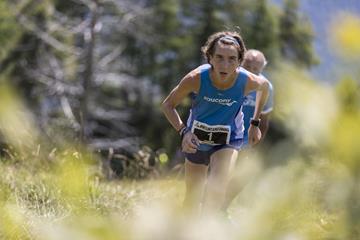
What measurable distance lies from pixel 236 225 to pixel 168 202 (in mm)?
66

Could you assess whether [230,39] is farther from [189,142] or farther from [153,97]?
[153,97]

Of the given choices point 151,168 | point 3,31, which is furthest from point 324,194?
point 3,31

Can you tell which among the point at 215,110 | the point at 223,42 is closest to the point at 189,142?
the point at 215,110

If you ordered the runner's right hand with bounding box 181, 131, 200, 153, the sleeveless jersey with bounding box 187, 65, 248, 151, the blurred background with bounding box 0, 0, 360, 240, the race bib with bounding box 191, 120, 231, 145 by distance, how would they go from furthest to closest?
the race bib with bounding box 191, 120, 231, 145, the sleeveless jersey with bounding box 187, 65, 248, 151, the runner's right hand with bounding box 181, 131, 200, 153, the blurred background with bounding box 0, 0, 360, 240

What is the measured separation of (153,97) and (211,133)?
2374 centimetres

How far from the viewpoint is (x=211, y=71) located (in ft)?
12.2

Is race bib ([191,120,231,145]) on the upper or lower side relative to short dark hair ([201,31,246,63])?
lower

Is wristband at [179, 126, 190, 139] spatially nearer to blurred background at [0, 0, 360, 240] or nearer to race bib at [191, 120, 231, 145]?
race bib at [191, 120, 231, 145]

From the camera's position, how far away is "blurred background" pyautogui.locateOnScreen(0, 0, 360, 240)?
67 centimetres

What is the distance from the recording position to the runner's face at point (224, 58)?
3.58m

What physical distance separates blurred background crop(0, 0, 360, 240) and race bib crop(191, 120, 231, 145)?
0.33m

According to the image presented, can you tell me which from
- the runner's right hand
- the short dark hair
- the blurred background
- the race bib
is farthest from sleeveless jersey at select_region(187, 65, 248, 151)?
the blurred background

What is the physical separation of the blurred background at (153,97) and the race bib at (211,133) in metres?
0.33

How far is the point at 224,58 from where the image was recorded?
3.60m
